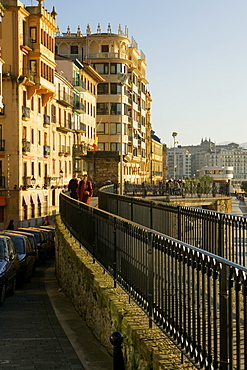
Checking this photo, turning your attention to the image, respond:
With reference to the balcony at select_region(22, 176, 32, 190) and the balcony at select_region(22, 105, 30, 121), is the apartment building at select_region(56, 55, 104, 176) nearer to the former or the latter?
the balcony at select_region(22, 176, 32, 190)

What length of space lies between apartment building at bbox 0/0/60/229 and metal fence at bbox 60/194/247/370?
40.2 meters

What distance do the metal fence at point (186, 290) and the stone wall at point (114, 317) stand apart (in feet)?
0.43

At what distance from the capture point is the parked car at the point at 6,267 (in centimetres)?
1402

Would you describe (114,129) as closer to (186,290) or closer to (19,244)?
(19,244)

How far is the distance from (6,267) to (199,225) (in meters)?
4.66

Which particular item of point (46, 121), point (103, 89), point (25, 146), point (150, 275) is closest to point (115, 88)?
point (103, 89)

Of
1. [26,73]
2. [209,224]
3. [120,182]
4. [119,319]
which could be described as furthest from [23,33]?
[119,319]

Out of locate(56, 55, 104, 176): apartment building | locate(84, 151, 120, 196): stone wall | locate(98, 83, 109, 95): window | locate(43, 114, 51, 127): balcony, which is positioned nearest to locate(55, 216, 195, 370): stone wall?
locate(84, 151, 120, 196): stone wall

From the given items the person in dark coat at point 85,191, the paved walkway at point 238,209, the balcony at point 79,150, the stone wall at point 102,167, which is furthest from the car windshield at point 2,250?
the balcony at point 79,150

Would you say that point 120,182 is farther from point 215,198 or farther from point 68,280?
point 68,280

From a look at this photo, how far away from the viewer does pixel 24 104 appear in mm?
51500

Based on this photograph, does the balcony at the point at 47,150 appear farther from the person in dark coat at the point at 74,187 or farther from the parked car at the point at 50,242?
the person in dark coat at the point at 74,187

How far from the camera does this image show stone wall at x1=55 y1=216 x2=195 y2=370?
5.92 metres

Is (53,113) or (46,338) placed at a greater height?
(53,113)
